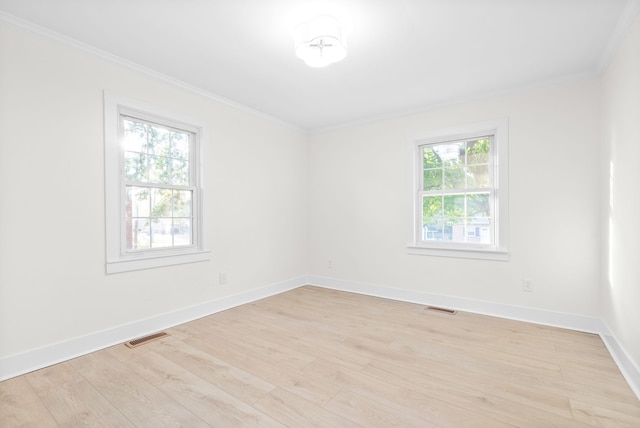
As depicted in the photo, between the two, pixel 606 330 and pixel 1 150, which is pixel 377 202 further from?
pixel 1 150

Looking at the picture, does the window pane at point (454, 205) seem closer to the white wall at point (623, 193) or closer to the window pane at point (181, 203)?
the white wall at point (623, 193)

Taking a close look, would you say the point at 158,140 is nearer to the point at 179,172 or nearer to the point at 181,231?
the point at 179,172

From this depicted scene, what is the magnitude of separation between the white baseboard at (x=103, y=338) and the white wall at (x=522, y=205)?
1.97m

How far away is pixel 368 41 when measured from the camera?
2.43 metres

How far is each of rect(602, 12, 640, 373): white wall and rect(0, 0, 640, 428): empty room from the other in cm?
→ 3

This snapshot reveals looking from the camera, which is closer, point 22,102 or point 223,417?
→ point 223,417

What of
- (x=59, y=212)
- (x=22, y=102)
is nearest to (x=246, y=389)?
(x=59, y=212)

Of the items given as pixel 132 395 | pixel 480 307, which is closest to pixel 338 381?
pixel 132 395

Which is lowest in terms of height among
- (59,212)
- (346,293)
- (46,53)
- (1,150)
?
(346,293)

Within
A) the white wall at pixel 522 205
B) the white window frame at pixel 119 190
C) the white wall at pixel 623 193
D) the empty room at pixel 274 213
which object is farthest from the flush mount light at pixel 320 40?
the white wall at pixel 522 205

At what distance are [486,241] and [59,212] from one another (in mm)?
4268

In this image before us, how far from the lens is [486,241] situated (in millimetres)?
3604

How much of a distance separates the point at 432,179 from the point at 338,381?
285 centimetres

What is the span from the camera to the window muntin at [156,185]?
2922 mm
